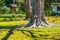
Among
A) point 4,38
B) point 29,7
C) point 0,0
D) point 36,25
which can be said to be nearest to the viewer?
point 4,38

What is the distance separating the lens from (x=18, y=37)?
42.7 feet

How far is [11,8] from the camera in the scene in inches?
1775

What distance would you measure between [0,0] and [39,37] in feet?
89.6

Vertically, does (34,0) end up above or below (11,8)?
above

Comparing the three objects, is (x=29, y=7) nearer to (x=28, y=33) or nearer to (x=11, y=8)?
(x=28, y=33)

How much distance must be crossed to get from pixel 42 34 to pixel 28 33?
2.82 feet

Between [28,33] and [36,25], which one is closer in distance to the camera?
[28,33]

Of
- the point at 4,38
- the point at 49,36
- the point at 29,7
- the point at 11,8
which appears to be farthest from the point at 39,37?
the point at 11,8

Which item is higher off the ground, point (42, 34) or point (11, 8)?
point (42, 34)

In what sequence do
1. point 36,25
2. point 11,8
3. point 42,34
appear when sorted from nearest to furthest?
point 42,34
point 36,25
point 11,8

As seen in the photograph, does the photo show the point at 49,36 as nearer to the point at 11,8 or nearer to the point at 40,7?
the point at 40,7

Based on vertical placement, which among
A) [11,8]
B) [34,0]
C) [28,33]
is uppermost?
[34,0]

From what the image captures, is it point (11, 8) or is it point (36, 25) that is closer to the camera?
point (36, 25)

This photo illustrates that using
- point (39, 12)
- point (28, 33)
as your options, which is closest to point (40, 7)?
point (39, 12)
